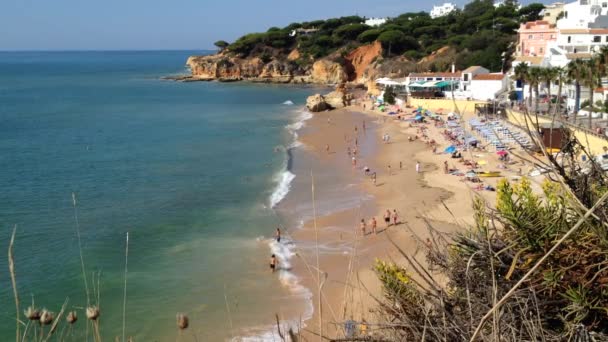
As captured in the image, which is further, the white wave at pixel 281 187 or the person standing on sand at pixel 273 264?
the white wave at pixel 281 187

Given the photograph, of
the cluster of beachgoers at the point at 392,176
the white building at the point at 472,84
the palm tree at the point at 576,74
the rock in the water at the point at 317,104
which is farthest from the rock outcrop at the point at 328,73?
the palm tree at the point at 576,74

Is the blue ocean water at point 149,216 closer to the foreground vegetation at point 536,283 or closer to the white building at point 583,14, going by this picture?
the foreground vegetation at point 536,283

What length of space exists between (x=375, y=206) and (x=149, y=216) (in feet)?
29.0

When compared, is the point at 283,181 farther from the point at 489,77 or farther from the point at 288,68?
the point at 288,68

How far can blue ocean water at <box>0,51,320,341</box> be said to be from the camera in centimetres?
1413

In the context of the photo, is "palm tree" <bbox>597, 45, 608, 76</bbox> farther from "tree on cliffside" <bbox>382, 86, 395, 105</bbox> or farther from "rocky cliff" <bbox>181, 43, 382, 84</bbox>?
"rocky cliff" <bbox>181, 43, 382, 84</bbox>

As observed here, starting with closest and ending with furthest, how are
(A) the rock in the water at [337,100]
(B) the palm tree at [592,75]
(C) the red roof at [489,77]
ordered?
(B) the palm tree at [592,75] → (C) the red roof at [489,77] → (A) the rock in the water at [337,100]

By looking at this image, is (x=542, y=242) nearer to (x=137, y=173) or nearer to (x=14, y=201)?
(x=14, y=201)

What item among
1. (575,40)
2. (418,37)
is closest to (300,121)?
(575,40)

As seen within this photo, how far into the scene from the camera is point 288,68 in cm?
9706

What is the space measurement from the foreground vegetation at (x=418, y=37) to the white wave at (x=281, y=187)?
36411 millimetres

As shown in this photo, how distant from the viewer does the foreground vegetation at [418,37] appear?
64.5 metres

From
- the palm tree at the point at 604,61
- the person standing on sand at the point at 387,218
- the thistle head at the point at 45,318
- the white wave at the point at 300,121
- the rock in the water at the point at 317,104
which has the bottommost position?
the person standing on sand at the point at 387,218

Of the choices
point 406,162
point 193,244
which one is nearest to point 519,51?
point 406,162
